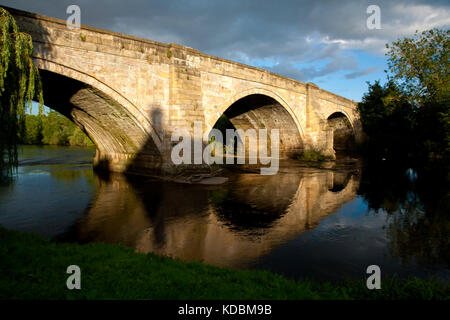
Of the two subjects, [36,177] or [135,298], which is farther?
[36,177]

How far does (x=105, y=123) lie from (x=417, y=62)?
23.8 meters

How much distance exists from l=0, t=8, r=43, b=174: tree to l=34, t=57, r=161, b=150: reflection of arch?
16.1ft

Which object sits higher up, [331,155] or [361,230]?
[331,155]

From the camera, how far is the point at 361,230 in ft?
21.5

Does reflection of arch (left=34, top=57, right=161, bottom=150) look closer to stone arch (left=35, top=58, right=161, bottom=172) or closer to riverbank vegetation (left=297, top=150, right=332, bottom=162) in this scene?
stone arch (left=35, top=58, right=161, bottom=172)

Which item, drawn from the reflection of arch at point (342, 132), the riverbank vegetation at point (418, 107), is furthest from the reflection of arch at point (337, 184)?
the reflection of arch at point (342, 132)

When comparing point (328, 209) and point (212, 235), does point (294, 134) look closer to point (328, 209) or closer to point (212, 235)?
point (328, 209)

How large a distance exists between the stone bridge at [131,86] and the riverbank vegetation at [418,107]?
11149 millimetres

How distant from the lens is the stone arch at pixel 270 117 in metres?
21.6

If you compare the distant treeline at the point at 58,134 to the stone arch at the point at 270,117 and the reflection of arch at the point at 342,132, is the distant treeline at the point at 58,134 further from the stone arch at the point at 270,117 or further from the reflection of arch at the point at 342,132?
the reflection of arch at the point at 342,132

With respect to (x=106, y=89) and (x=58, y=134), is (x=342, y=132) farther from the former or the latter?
(x=58, y=134)

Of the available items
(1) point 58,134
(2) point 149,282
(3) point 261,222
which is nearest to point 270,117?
(3) point 261,222

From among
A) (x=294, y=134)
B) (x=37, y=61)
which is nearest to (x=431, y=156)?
(x=294, y=134)

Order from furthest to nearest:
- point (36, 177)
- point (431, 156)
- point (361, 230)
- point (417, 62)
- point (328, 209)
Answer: point (417, 62)
point (431, 156)
point (36, 177)
point (328, 209)
point (361, 230)
